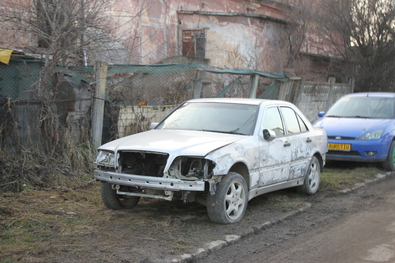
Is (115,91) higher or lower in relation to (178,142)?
higher

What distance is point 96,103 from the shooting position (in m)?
8.96

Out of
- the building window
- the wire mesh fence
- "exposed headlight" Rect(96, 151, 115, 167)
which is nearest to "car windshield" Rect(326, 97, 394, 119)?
the wire mesh fence

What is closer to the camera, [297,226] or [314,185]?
[297,226]

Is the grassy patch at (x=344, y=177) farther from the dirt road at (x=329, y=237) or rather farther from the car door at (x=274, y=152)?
the car door at (x=274, y=152)

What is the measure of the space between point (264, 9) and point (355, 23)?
285 inches

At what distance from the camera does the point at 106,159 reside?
6.22 metres

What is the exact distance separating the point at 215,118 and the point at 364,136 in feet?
15.2

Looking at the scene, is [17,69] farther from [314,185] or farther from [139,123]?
[314,185]

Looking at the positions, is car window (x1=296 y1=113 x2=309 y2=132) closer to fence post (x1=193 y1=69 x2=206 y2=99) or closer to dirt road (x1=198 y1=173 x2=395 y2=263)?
dirt road (x1=198 y1=173 x2=395 y2=263)

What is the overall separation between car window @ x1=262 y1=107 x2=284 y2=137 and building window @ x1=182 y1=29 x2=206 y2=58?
15019 mm

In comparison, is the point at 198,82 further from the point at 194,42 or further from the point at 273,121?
the point at 194,42

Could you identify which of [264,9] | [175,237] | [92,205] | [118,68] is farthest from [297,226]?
[264,9]

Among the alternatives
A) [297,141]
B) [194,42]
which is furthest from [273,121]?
[194,42]

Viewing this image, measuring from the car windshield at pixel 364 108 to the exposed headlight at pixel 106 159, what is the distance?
23.3ft
